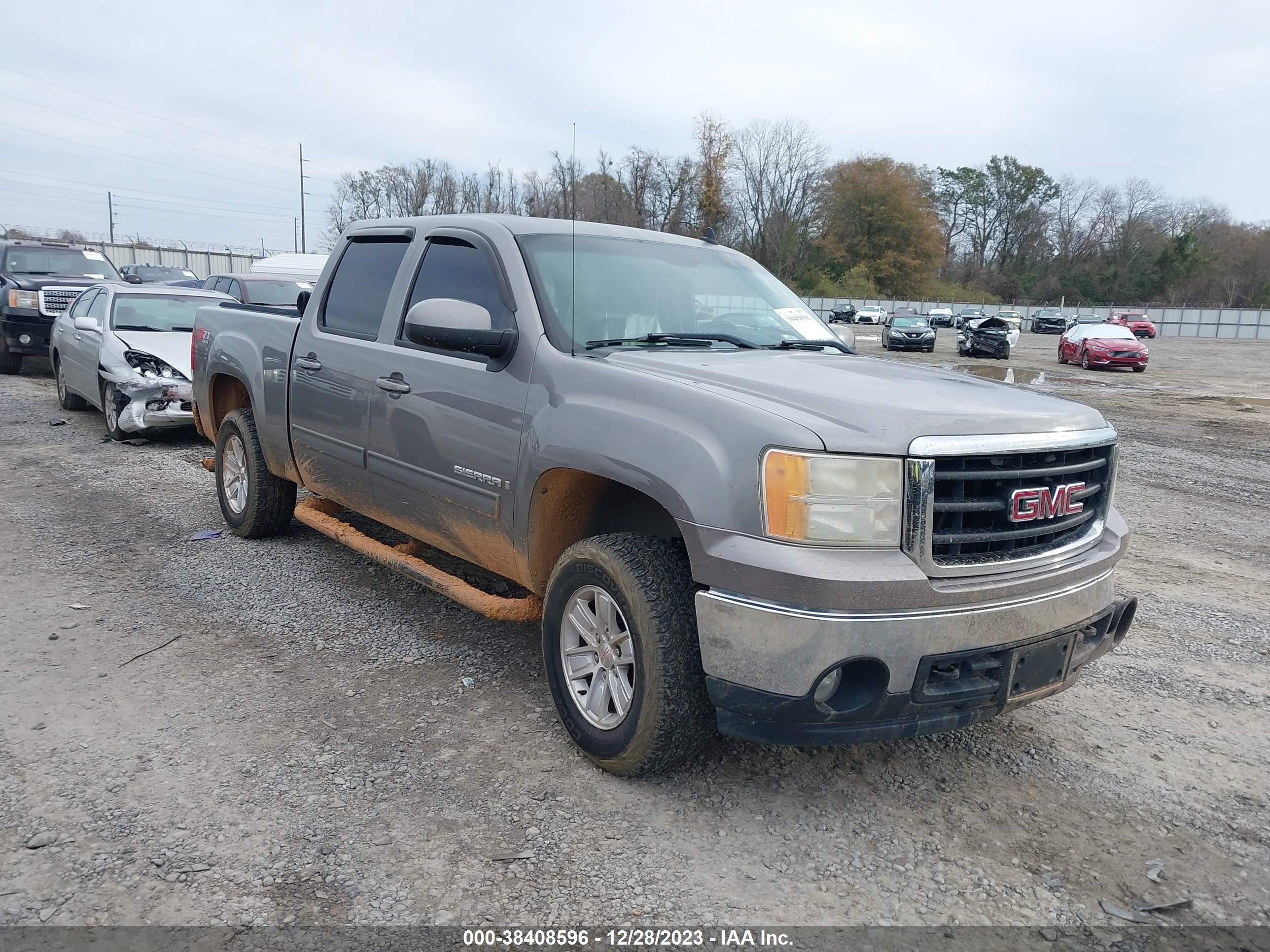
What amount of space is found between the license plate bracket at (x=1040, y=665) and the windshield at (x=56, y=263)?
17424 mm

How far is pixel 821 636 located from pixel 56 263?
1791 centimetres

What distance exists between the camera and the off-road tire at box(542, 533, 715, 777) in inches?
114

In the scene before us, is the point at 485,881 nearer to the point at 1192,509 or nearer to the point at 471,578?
the point at 471,578

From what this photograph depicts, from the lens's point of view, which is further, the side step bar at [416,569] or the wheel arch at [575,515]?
the side step bar at [416,569]

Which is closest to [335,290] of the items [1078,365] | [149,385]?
[149,385]

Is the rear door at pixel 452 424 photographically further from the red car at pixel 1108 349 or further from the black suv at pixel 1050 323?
the black suv at pixel 1050 323

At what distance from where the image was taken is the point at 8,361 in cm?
1510

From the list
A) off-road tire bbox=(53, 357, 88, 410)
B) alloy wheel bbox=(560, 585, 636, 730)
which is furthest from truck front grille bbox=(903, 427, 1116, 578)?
off-road tire bbox=(53, 357, 88, 410)

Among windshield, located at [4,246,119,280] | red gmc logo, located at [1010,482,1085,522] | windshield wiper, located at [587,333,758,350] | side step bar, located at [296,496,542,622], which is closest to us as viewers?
red gmc logo, located at [1010,482,1085,522]

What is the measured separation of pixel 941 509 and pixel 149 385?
867cm

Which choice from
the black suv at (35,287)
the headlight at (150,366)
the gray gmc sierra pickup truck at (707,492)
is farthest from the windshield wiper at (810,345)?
the black suv at (35,287)

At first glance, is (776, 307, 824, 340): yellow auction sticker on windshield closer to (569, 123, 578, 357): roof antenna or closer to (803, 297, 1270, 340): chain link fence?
(569, 123, 578, 357): roof antenna

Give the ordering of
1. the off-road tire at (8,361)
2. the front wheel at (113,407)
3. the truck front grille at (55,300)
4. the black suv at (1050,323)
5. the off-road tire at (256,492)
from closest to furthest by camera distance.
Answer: the off-road tire at (256,492)
the front wheel at (113,407)
the truck front grille at (55,300)
the off-road tire at (8,361)
the black suv at (1050,323)

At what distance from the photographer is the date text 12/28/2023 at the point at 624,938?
7.90ft
